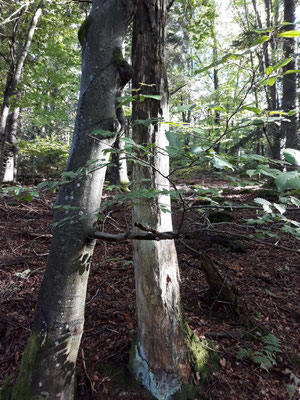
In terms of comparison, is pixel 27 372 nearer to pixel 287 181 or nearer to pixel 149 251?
pixel 149 251

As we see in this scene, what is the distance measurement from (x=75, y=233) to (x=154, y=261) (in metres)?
0.76

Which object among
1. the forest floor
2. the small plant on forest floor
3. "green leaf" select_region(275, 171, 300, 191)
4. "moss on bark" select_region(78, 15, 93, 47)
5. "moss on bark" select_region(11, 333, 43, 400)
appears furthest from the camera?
the small plant on forest floor

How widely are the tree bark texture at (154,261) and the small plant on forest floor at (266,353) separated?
0.75 m

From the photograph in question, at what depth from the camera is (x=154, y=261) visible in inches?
78.5

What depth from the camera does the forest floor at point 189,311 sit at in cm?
215

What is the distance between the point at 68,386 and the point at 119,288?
1607mm

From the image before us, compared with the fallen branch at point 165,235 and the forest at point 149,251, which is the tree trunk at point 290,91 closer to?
the forest at point 149,251

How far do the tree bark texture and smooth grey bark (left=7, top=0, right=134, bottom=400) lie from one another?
333 mm

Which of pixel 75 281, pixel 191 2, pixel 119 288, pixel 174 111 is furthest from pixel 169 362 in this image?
pixel 191 2

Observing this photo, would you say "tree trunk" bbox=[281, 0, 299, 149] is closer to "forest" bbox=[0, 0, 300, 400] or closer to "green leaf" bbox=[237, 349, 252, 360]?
"forest" bbox=[0, 0, 300, 400]

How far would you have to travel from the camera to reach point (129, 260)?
4.05m

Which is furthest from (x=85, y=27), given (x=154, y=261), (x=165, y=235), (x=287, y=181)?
(x=154, y=261)

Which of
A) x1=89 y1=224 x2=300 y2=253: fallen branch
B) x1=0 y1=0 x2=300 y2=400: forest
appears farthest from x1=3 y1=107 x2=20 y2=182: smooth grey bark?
x1=89 y1=224 x2=300 y2=253: fallen branch

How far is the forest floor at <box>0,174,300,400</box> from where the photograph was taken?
7.06 feet
